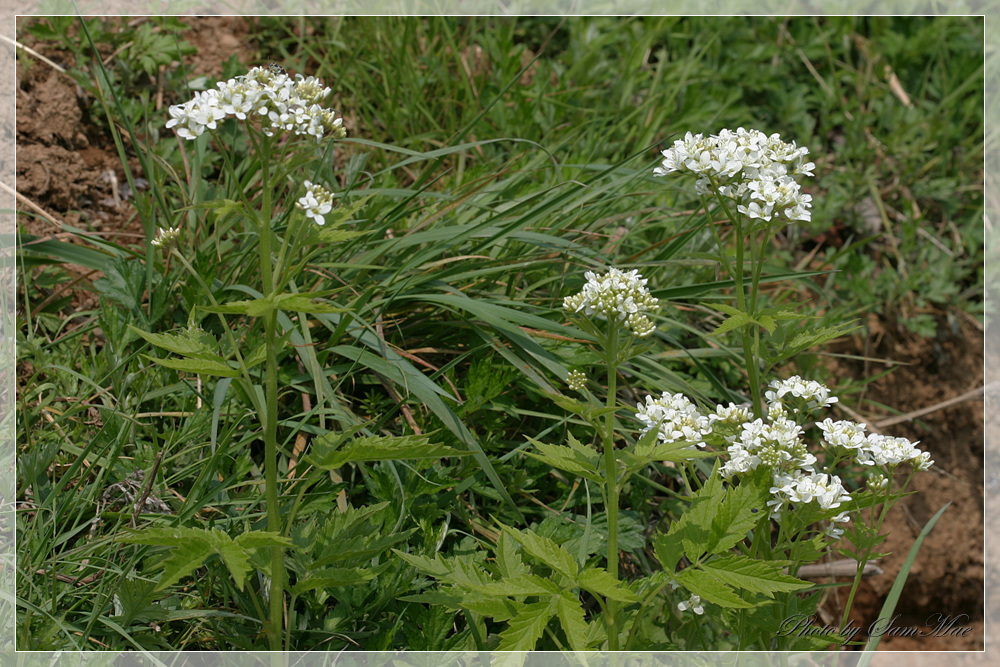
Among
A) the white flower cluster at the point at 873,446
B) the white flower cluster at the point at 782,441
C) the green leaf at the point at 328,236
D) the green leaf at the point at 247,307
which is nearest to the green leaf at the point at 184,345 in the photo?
the green leaf at the point at 247,307

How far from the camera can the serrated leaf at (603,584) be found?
137 cm

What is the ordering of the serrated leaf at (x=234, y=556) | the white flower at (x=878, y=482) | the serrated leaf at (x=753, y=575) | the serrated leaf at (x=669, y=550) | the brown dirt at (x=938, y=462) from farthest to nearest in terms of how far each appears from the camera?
the brown dirt at (x=938, y=462), the white flower at (x=878, y=482), the serrated leaf at (x=669, y=550), the serrated leaf at (x=753, y=575), the serrated leaf at (x=234, y=556)

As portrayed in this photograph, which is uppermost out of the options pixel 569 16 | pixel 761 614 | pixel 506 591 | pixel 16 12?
pixel 569 16

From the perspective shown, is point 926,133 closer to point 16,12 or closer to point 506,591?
point 506,591

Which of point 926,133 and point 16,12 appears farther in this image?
point 926,133

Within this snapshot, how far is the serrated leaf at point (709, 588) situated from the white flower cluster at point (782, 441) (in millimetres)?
226

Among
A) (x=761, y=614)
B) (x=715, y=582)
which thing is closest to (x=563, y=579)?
(x=715, y=582)

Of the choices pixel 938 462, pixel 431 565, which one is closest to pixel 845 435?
pixel 431 565

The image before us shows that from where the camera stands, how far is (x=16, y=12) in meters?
2.86

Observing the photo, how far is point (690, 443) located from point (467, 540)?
2.43ft

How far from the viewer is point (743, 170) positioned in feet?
5.08

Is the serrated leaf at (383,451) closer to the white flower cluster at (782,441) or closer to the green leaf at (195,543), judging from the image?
the green leaf at (195,543)

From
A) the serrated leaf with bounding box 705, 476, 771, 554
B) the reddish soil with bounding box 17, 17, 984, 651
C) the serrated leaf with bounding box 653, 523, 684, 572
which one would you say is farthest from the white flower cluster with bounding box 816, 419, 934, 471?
the reddish soil with bounding box 17, 17, 984, 651

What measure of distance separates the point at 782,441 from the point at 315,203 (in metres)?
1.03
